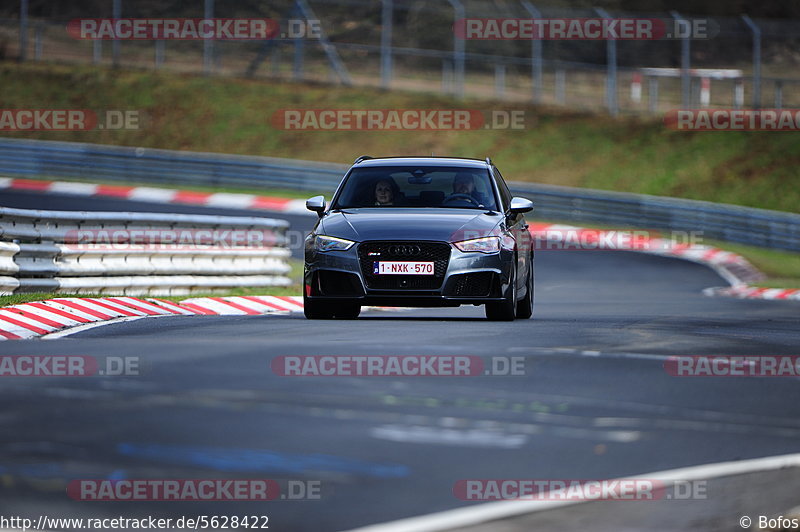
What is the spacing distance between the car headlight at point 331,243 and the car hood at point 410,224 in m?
0.05

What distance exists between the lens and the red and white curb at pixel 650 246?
93.0ft

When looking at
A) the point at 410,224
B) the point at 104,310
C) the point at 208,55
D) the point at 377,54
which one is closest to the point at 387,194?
the point at 410,224

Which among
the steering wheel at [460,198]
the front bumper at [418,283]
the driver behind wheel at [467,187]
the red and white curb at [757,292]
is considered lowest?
the red and white curb at [757,292]

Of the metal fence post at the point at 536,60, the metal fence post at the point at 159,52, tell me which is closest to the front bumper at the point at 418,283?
the metal fence post at the point at 536,60

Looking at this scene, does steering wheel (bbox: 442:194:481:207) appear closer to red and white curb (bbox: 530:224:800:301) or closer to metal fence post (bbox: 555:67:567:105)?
red and white curb (bbox: 530:224:800:301)

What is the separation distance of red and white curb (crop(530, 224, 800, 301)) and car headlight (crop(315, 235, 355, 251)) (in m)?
14.4

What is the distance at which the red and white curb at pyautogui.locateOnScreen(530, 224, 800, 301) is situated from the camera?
2836cm

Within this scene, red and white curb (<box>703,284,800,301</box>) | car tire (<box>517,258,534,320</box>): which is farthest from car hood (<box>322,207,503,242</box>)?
red and white curb (<box>703,284,800,301</box>)

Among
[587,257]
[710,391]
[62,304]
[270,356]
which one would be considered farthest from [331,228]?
[587,257]

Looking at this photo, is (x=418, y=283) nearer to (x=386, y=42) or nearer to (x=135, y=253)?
(x=135, y=253)

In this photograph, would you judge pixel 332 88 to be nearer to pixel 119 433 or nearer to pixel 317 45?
pixel 317 45

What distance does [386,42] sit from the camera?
4397 centimetres

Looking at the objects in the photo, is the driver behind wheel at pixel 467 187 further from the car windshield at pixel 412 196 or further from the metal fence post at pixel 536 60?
the metal fence post at pixel 536 60

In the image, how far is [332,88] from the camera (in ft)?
157
